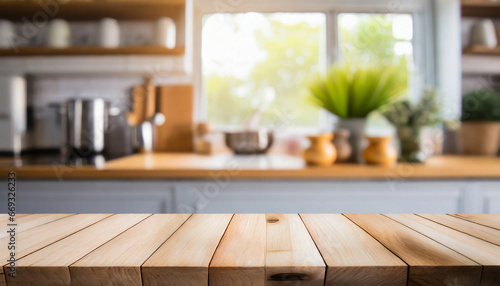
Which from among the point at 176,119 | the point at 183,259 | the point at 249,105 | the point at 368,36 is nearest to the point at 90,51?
the point at 176,119

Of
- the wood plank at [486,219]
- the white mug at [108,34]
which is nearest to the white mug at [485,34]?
the wood plank at [486,219]

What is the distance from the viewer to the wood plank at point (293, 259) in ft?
1.41

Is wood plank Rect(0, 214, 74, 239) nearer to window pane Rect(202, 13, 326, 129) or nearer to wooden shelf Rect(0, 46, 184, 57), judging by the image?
wooden shelf Rect(0, 46, 184, 57)

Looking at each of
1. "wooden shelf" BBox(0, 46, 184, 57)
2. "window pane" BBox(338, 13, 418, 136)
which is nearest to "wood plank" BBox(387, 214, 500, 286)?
"wooden shelf" BBox(0, 46, 184, 57)

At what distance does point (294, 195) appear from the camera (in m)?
1.35

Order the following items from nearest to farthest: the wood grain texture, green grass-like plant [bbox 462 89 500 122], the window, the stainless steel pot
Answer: the stainless steel pot
green grass-like plant [bbox 462 89 500 122]
the wood grain texture
the window

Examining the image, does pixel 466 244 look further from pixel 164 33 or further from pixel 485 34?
pixel 485 34

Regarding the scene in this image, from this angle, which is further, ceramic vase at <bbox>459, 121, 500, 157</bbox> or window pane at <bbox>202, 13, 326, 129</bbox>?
window pane at <bbox>202, 13, 326, 129</bbox>

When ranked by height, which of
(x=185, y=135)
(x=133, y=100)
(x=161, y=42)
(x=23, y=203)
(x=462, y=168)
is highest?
(x=161, y=42)

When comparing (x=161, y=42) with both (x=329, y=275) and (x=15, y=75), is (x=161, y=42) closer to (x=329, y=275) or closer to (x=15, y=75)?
(x=15, y=75)

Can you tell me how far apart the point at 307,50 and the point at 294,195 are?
1.18m

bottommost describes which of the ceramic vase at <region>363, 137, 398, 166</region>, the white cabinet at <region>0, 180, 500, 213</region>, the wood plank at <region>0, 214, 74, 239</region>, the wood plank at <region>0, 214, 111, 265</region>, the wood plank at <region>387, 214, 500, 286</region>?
the white cabinet at <region>0, 180, 500, 213</region>

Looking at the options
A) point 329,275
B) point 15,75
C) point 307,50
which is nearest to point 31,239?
point 329,275

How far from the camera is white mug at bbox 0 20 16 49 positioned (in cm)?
190
